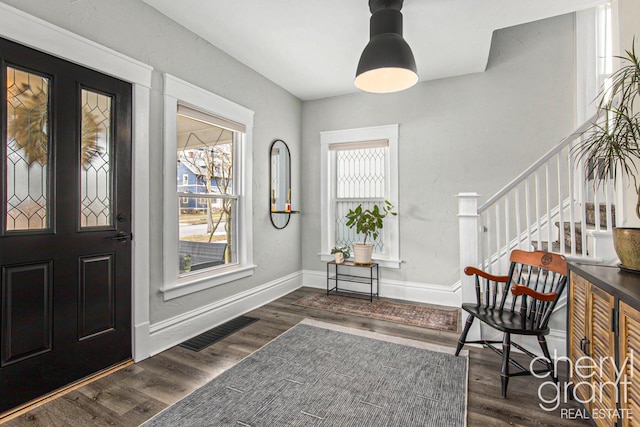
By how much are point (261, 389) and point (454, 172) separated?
Answer: 321 cm

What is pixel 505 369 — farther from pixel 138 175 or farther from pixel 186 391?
pixel 138 175

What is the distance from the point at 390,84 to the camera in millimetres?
2652

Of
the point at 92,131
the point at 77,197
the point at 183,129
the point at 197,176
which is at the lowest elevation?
the point at 77,197

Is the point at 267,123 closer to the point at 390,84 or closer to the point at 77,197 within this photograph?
the point at 390,84

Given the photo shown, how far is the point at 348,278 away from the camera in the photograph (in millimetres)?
4438

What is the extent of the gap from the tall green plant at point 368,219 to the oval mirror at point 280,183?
89 centimetres

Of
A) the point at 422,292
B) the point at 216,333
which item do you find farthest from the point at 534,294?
the point at 216,333

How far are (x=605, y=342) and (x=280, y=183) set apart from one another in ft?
11.6

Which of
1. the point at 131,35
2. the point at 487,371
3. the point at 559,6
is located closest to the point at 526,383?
the point at 487,371

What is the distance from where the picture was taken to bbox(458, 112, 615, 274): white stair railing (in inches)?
86.3

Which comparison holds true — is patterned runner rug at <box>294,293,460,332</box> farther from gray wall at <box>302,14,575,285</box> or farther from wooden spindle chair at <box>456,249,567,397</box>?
wooden spindle chair at <box>456,249,567,397</box>

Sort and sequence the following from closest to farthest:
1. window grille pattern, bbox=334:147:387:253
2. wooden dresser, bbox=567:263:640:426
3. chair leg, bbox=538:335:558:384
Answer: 1. wooden dresser, bbox=567:263:640:426
2. chair leg, bbox=538:335:558:384
3. window grille pattern, bbox=334:147:387:253

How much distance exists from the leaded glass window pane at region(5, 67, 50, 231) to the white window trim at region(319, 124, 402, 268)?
3169mm

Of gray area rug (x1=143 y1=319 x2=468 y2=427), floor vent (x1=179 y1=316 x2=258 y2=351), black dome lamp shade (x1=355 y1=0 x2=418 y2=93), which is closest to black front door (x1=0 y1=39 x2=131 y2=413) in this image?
floor vent (x1=179 y1=316 x2=258 y2=351)
